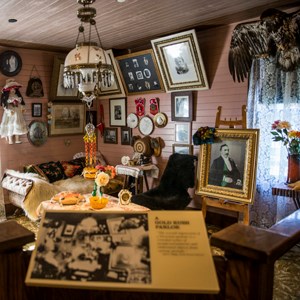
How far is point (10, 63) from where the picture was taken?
190 inches

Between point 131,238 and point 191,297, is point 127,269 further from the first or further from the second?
point 191,297

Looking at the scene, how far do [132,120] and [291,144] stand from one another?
2.82 metres

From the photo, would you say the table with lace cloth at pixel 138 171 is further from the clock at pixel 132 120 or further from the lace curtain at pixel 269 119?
the lace curtain at pixel 269 119

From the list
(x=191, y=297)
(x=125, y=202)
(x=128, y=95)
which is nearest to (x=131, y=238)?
(x=191, y=297)

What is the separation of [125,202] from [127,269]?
108 inches

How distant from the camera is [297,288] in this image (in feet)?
8.98

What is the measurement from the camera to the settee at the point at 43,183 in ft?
13.7

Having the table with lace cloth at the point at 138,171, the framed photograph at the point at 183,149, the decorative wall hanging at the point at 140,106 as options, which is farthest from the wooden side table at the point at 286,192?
the decorative wall hanging at the point at 140,106

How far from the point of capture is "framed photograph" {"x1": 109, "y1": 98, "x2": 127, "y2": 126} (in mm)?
5617

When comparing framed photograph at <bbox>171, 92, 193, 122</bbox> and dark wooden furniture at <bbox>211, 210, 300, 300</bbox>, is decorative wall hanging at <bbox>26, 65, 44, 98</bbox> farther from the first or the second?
dark wooden furniture at <bbox>211, 210, 300, 300</bbox>

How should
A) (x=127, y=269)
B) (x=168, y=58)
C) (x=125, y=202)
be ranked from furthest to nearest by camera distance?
(x=168, y=58)
(x=125, y=202)
(x=127, y=269)

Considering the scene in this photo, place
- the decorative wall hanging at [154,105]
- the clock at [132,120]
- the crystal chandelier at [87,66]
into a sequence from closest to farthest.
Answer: the crystal chandelier at [87,66]
the decorative wall hanging at [154,105]
the clock at [132,120]

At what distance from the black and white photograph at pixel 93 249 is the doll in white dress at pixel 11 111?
13.9ft

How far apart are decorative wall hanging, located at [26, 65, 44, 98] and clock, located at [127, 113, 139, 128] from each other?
149cm
